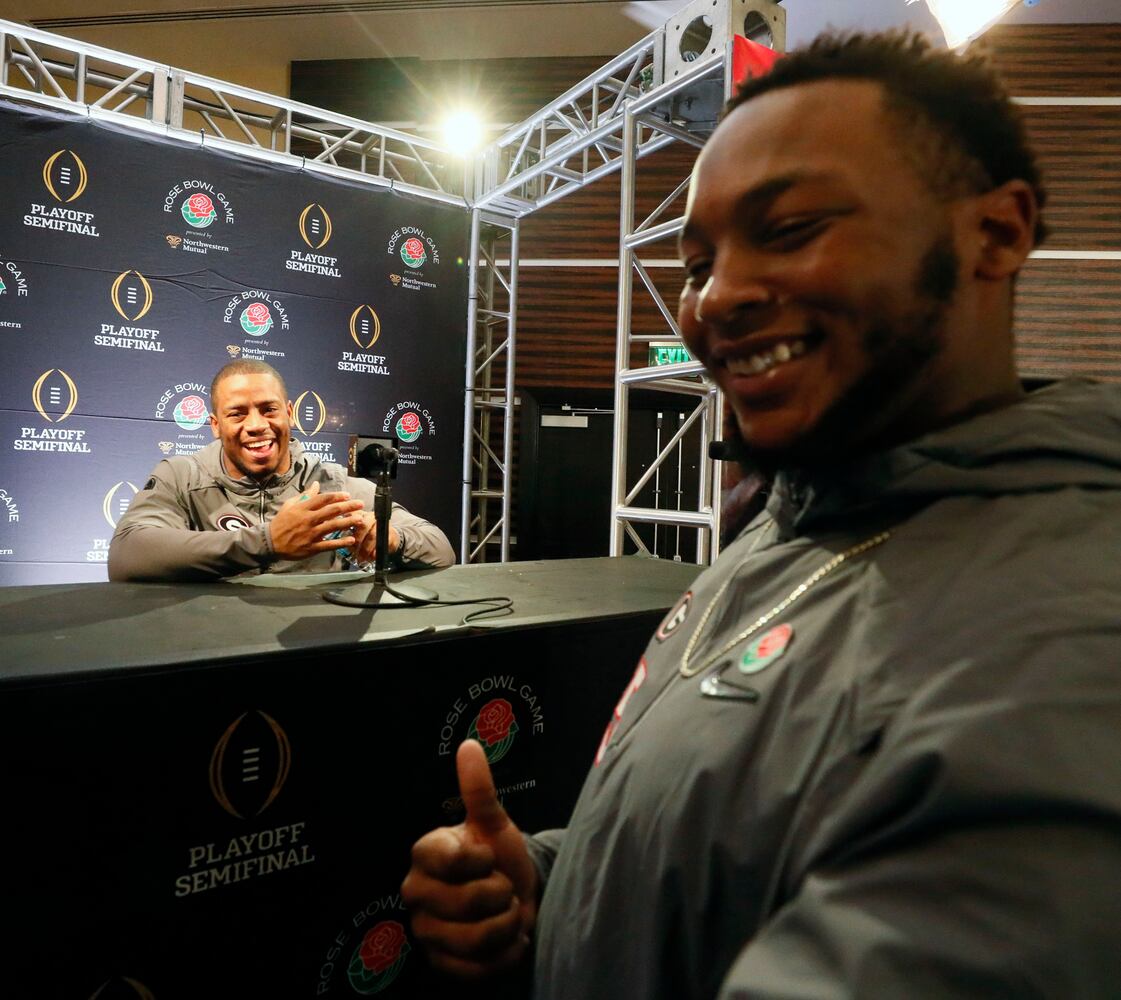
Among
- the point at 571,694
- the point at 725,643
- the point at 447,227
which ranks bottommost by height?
the point at 571,694

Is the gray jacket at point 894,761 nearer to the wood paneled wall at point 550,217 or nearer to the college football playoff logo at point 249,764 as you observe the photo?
the college football playoff logo at point 249,764

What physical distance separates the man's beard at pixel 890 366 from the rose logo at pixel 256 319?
4.19 m

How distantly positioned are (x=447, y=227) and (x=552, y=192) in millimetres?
761

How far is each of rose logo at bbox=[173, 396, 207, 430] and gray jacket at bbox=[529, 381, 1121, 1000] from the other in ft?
13.1

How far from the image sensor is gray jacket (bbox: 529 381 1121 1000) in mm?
330

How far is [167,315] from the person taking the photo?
12.7ft

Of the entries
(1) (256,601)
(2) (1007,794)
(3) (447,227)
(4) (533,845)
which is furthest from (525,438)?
(2) (1007,794)

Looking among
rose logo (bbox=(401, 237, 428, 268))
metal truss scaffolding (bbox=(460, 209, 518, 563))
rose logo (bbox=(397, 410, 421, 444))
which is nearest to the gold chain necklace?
metal truss scaffolding (bbox=(460, 209, 518, 563))

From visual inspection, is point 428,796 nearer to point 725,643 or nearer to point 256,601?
point 256,601

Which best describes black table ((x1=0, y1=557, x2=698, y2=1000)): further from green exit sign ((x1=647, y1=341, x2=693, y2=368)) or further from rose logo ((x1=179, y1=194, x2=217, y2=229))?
rose logo ((x1=179, y1=194, x2=217, y2=229))

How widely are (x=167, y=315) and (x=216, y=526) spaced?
206cm

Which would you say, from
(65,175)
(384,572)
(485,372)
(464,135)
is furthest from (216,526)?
(464,135)

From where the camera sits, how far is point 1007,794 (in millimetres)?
337

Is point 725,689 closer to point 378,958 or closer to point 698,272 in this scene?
point 698,272
